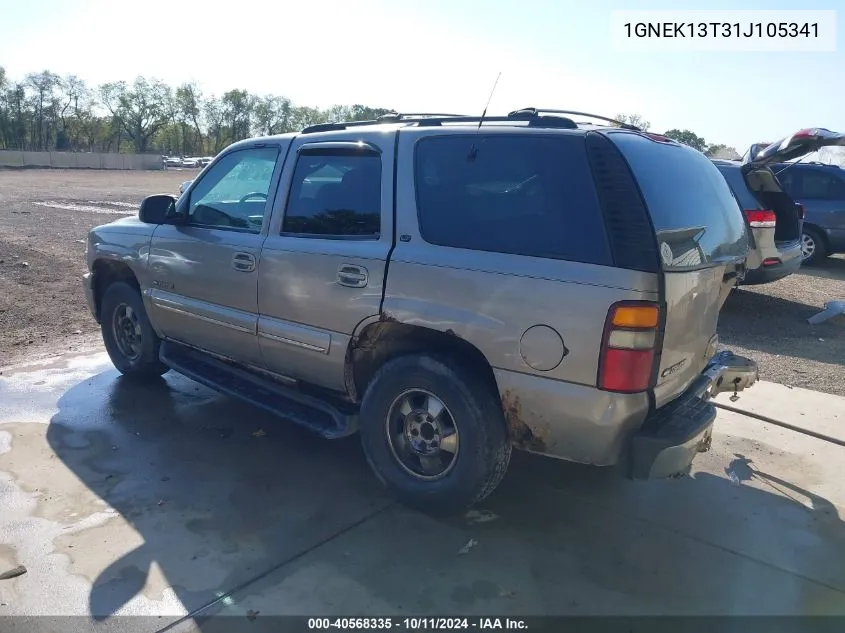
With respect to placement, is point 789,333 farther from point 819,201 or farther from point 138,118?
point 138,118

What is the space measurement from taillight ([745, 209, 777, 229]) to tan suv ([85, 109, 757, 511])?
157 inches

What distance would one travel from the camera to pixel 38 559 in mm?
3287

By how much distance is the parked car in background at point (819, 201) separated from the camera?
12.1 metres

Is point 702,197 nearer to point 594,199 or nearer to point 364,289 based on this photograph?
point 594,199

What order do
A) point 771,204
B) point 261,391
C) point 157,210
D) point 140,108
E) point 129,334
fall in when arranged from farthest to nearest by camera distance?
1. point 140,108
2. point 771,204
3. point 129,334
4. point 157,210
5. point 261,391

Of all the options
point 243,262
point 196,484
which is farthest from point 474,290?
point 196,484

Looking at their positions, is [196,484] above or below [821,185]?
below

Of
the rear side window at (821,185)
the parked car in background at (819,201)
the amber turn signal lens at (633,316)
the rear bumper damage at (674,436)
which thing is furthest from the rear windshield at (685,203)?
the rear side window at (821,185)

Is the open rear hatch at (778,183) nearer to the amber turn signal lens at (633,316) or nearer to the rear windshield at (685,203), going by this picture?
the rear windshield at (685,203)

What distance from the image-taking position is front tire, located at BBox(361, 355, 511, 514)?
344 cm

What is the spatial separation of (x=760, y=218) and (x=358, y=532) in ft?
20.0

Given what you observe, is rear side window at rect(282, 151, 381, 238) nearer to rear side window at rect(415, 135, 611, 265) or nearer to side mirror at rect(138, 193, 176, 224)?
rear side window at rect(415, 135, 611, 265)

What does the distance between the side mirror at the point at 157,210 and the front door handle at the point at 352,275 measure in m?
1.78

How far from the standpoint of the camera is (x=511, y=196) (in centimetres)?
342
